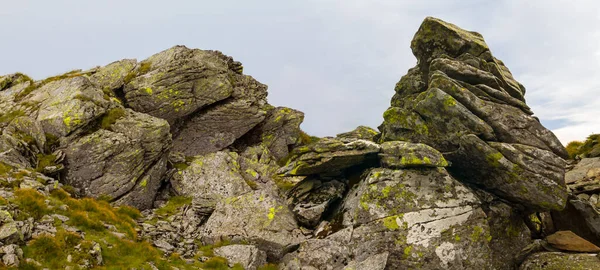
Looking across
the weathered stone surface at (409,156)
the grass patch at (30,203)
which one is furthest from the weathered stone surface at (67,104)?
the weathered stone surface at (409,156)

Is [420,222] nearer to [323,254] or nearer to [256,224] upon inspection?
[323,254]

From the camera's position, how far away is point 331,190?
26.9 metres

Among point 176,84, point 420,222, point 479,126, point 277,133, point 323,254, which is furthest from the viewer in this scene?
point 277,133

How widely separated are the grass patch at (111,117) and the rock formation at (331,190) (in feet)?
0.53

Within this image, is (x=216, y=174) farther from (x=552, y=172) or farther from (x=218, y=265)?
(x=552, y=172)

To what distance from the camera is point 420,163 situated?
23.1 meters

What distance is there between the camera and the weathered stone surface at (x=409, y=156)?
2309cm

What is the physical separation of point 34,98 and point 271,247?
29220mm

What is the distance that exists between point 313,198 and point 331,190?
5.31 feet

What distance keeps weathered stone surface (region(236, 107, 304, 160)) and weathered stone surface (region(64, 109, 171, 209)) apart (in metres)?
13.5

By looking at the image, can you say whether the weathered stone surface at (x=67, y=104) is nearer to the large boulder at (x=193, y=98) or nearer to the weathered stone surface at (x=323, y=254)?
the large boulder at (x=193, y=98)

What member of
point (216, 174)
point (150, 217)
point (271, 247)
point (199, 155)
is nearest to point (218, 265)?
point (271, 247)

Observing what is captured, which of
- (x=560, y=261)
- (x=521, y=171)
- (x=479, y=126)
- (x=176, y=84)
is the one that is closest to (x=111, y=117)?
(x=176, y=84)

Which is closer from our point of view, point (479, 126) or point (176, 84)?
point (479, 126)
